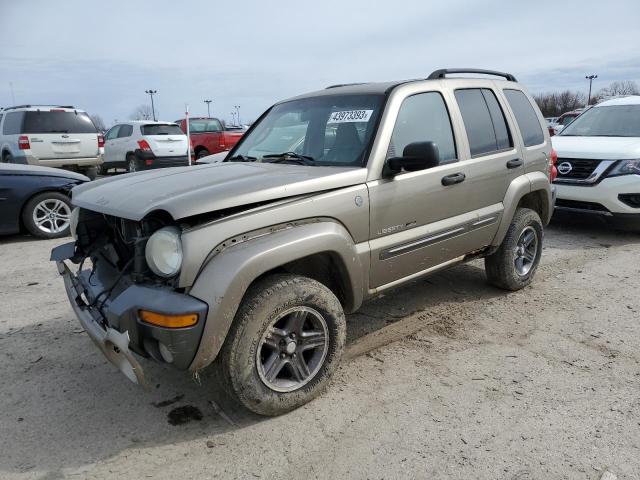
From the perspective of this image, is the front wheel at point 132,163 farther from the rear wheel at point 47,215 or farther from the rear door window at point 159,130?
the rear wheel at point 47,215

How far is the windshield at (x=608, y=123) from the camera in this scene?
7.57 m

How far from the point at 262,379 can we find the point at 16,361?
6.63 ft

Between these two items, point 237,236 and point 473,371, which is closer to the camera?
point 237,236

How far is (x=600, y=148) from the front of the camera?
7.01 metres

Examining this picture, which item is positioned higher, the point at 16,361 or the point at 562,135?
the point at 562,135

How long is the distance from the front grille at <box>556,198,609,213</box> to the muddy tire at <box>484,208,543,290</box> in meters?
2.55

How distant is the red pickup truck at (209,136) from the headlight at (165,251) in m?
15.2

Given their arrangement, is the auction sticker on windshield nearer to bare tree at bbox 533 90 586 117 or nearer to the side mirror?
the side mirror

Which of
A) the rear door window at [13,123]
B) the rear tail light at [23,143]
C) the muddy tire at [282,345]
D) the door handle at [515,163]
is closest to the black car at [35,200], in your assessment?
the rear tail light at [23,143]

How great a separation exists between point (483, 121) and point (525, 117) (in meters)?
0.79

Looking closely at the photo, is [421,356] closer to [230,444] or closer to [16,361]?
[230,444]

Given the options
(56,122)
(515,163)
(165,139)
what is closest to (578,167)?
(515,163)

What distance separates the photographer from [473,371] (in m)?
3.35

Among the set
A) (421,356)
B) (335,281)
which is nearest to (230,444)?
(335,281)
